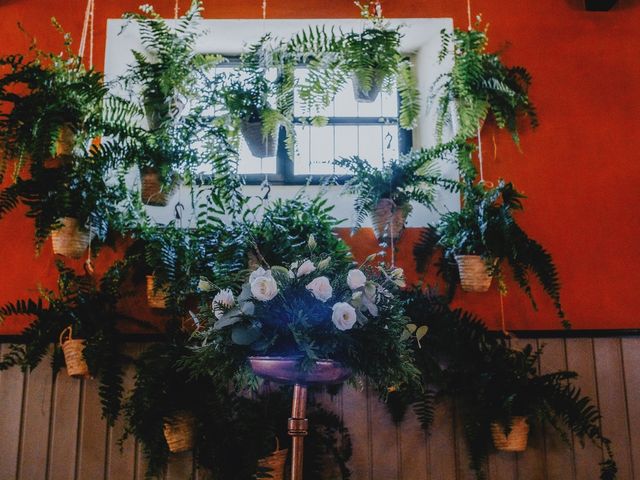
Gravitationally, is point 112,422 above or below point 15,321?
below

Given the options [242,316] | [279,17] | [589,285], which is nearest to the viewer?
[242,316]

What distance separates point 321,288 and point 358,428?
4.47ft

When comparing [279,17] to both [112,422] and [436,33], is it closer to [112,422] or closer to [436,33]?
[436,33]

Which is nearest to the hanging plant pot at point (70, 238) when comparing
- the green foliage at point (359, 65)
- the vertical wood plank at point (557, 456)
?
the green foliage at point (359, 65)

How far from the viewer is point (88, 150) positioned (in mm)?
3480

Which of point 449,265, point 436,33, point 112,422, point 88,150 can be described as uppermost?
point 436,33

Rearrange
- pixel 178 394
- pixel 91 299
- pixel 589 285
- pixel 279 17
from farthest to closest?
pixel 279 17, pixel 589 285, pixel 91 299, pixel 178 394

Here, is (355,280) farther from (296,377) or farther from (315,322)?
(296,377)

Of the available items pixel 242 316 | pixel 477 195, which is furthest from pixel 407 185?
pixel 242 316

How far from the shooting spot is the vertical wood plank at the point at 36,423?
3320 mm

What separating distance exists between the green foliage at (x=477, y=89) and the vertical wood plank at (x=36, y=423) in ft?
7.98

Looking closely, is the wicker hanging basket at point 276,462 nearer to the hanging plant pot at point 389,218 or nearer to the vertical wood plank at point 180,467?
the vertical wood plank at point 180,467

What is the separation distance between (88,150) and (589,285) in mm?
2752

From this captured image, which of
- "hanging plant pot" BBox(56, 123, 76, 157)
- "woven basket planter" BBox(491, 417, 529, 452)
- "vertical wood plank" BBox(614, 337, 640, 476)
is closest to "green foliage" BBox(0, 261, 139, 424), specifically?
"hanging plant pot" BBox(56, 123, 76, 157)
